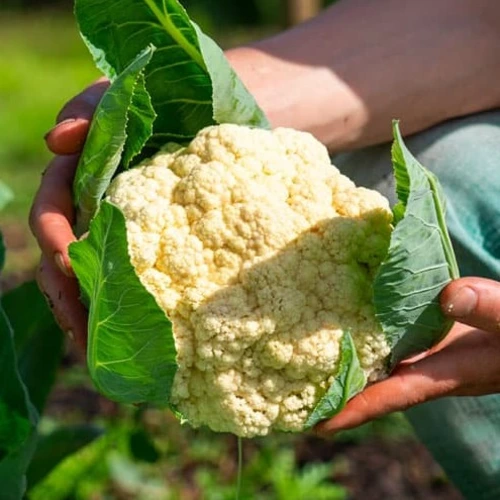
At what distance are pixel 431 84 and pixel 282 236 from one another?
0.74m

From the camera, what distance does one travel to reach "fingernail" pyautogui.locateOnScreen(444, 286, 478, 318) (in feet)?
4.89

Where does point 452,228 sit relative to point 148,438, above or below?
above

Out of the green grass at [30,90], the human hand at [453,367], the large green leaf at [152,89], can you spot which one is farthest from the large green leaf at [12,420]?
the green grass at [30,90]

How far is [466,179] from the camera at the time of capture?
1961mm

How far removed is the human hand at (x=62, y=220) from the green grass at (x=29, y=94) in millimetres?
2293

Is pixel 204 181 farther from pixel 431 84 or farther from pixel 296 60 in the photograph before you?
pixel 431 84

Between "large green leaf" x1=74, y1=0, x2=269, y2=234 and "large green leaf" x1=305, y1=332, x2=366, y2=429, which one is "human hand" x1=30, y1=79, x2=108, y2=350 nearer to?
"large green leaf" x1=74, y1=0, x2=269, y2=234

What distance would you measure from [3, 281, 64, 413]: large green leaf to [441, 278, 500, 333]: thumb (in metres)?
0.98

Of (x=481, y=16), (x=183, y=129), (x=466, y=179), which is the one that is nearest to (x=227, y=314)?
(x=183, y=129)

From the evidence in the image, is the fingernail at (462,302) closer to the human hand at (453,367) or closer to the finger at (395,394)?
the human hand at (453,367)

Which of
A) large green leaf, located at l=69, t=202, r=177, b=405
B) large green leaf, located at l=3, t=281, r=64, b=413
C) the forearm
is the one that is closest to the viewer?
large green leaf, located at l=69, t=202, r=177, b=405

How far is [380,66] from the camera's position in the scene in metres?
2.10

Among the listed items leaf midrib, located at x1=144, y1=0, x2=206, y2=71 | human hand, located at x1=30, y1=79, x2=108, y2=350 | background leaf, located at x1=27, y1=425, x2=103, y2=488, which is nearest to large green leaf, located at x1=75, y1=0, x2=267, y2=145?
leaf midrib, located at x1=144, y1=0, x2=206, y2=71

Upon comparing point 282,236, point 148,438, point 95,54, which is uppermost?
point 95,54
